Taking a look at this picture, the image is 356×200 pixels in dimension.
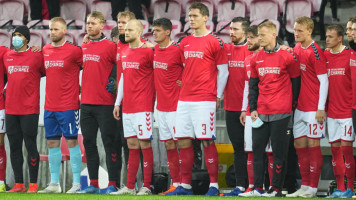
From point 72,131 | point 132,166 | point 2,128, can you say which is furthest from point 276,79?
point 2,128

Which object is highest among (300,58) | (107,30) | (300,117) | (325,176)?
(107,30)

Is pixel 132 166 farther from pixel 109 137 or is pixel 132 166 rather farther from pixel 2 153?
pixel 2 153

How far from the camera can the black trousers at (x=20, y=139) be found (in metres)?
9.61

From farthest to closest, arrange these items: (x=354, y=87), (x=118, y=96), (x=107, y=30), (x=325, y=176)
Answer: (x=107, y=30) < (x=325, y=176) < (x=118, y=96) < (x=354, y=87)

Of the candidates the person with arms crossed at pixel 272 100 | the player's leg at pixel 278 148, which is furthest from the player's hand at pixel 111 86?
the player's leg at pixel 278 148

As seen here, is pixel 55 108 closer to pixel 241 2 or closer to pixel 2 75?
pixel 2 75

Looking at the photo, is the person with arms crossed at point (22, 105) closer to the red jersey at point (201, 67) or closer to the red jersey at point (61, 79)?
the red jersey at point (61, 79)

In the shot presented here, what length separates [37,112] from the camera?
32.0ft

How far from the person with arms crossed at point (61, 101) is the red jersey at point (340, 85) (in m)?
3.19

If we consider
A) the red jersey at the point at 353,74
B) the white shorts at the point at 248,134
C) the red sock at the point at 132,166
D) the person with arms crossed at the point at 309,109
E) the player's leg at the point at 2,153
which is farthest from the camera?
the player's leg at the point at 2,153

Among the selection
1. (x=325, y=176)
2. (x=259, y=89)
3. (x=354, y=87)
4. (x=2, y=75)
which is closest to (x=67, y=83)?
(x=2, y=75)

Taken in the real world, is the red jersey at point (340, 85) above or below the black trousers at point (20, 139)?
above

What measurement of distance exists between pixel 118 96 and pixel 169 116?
0.72 m

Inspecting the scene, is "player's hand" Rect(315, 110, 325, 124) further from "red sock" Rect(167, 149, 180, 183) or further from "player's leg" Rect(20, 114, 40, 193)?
"player's leg" Rect(20, 114, 40, 193)
